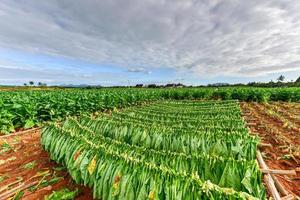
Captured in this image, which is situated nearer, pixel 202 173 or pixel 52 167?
pixel 202 173

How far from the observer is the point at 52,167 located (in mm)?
4320

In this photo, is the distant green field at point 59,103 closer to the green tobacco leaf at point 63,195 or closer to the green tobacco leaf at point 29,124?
the green tobacco leaf at point 29,124

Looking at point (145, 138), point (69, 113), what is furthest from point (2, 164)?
point (69, 113)

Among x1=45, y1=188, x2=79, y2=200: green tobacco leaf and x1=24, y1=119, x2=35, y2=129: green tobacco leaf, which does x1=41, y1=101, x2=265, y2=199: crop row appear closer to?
x1=45, y1=188, x2=79, y2=200: green tobacco leaf

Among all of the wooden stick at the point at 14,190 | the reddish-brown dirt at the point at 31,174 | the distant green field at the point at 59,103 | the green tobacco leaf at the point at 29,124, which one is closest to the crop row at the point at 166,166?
the reddish-brown dirt at the point at 31,174

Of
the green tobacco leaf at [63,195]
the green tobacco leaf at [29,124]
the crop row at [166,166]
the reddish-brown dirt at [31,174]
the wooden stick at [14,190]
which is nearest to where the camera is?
the crop row at [166,166]

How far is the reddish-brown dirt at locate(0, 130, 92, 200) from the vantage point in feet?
11.2

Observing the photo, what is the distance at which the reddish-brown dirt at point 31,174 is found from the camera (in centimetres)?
342

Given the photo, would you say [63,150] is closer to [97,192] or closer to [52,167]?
[52,167]

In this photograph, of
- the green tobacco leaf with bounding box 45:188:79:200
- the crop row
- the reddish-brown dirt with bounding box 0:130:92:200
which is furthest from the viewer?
the reddish-brown dirt with bounding box 0:130:92:200

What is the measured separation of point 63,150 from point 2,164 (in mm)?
2266

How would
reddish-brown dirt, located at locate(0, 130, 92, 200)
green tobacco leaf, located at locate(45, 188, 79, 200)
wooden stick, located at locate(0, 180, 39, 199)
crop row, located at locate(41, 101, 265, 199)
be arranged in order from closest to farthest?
1. crop row, located at locate(41, 101, 265, 199)
2. green tobacco leaf, located at locate(45, 188, 79, 200)
3. wooden stick, located at locate(0, 180, 39, 199)
4. reddish-brown dirt, located at locate(0, 130, 92, 200)

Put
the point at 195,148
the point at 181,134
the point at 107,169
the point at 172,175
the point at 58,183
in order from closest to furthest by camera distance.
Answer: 1. the point at 172,175
2. the point at 107,169
3. the point at 58,183
4. the point at 195,148
5. the point at 181,134

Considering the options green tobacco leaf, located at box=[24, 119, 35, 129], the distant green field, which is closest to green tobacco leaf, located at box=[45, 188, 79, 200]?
the distant green field
